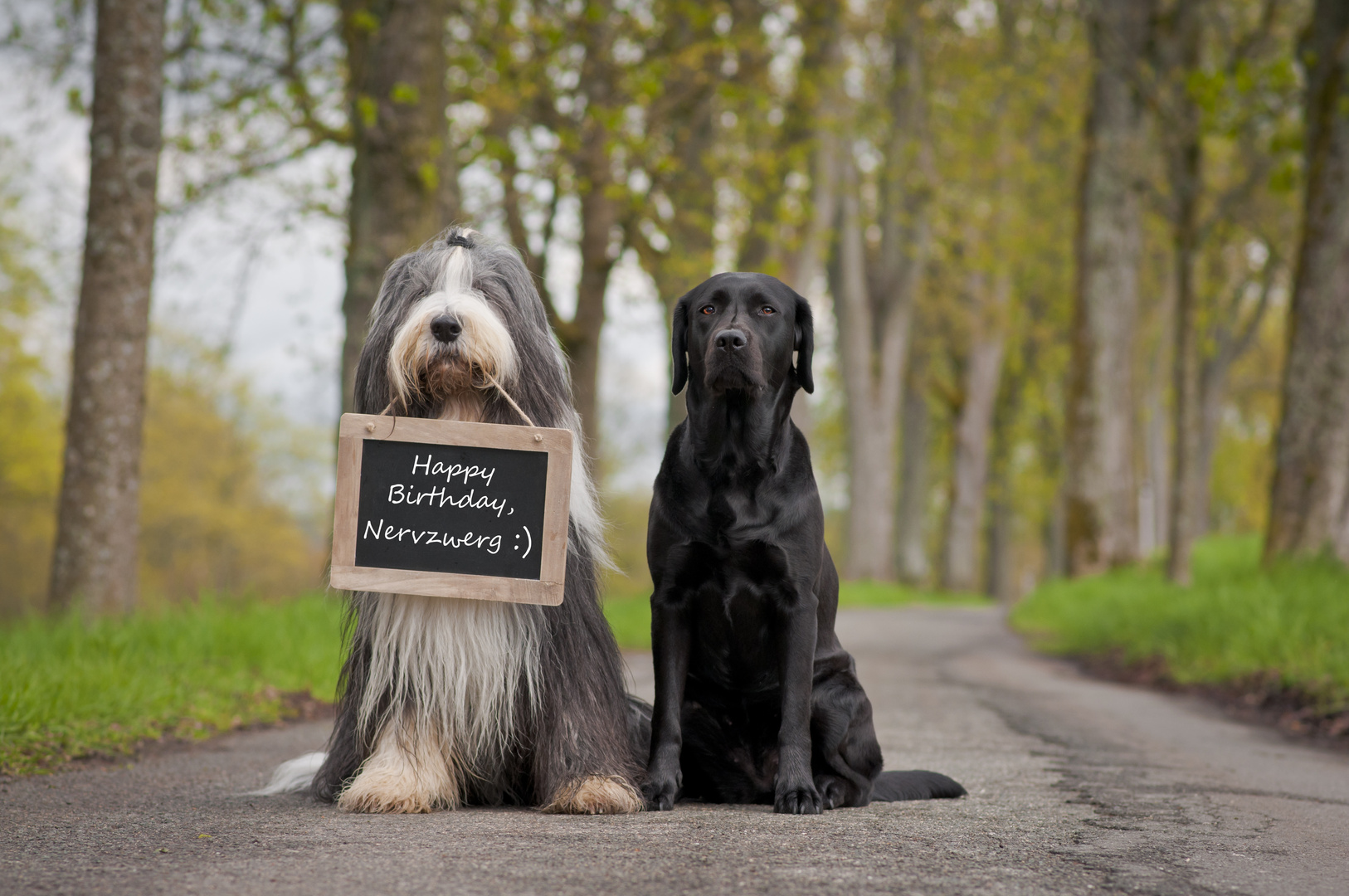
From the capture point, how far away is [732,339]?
11.9 ft

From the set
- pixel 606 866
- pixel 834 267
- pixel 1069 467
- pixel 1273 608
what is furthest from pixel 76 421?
pixel 834 267

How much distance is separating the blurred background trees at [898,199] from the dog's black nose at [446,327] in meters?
0.87

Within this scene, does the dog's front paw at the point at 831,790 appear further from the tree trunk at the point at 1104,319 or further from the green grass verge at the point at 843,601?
the tree trunk at the point at 1104,319

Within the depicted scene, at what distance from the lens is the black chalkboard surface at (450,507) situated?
144 inches

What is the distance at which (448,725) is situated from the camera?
367cm

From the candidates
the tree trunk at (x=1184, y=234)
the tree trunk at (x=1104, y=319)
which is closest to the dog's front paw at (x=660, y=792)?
the tree trunk at (x=1184, y=234)

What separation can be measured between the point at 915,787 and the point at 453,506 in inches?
77.0

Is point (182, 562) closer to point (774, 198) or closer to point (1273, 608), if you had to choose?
point (774, 198)

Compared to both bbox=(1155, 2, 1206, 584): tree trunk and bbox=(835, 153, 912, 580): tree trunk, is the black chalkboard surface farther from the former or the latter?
bbox=(835, 153, 912, 580): tree trunk

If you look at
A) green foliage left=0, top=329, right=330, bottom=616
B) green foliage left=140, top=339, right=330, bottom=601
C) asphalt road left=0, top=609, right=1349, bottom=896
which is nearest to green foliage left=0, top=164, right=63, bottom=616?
green foliage left=0, top=329, right=330, bottom=616

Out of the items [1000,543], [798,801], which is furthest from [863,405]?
[798,801]

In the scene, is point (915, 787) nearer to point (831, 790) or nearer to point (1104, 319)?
point (831, 790)

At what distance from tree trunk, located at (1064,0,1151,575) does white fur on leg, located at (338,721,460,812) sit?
1359 cm

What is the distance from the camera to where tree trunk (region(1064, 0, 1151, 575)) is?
15719mm
